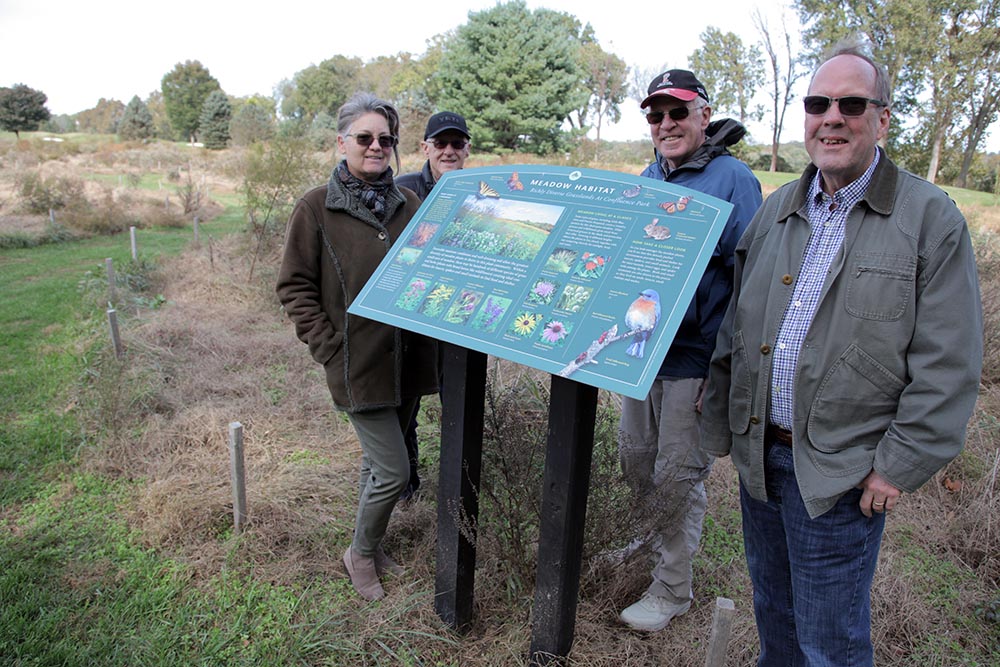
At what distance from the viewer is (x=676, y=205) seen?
1916 millimetres

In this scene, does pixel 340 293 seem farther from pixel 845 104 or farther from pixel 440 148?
pixel 845 104

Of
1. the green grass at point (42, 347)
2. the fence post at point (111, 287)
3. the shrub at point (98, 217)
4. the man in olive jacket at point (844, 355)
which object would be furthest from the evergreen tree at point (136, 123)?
the man in olive jacket at point (844, 355)

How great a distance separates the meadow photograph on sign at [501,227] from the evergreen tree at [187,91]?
55386 mm

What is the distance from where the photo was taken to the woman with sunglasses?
2521 millimetres

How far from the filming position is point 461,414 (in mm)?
2371

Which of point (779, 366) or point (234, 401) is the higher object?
→ point (779, 366)

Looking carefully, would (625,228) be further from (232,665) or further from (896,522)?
(896,522)

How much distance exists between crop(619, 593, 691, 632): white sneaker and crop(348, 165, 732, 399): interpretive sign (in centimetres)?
150

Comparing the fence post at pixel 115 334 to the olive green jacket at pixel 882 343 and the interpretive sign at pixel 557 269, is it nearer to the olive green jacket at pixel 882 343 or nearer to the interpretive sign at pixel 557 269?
the interpretive sign at pixel 557 269

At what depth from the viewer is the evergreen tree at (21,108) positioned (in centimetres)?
4444

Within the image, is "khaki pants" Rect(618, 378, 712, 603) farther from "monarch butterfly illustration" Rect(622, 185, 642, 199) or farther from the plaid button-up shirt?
"monarch butterfly illustration" Rect(622, 185, 642, 199)

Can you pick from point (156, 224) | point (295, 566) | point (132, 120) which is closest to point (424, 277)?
point (295, 566)

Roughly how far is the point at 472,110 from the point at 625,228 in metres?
28.9

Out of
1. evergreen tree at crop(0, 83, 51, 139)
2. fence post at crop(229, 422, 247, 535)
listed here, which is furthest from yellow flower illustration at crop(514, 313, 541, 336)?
evergreen tree at crop(0, 83, 51, 139)
